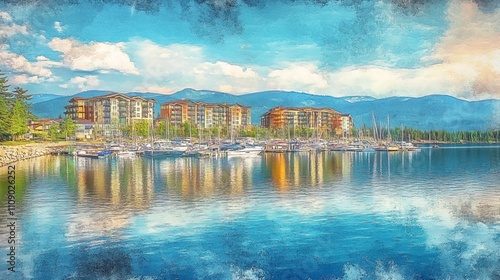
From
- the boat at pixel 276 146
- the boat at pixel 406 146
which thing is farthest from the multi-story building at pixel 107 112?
the boat at pixel 406 146

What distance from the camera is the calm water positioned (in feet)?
16.1

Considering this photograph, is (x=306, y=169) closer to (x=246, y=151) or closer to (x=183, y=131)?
(x=246, y=151)

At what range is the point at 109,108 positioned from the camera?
6.08m

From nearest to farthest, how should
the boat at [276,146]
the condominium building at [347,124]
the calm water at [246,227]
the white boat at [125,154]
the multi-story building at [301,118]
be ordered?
the calm water at [246,227] → the multi-story building at [301,118] → the condominium building at [347,124] → the white boat at [125,154] → the boat at [276,146]

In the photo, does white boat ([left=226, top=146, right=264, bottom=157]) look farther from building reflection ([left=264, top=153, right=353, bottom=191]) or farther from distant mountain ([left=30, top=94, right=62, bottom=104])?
distant mountain ([left=30, top=94, right=62, bottom=104])

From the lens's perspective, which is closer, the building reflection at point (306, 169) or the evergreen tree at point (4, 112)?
the evergreen tree at point (4, 112)

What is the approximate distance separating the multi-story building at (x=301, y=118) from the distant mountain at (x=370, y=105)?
72 millimetres

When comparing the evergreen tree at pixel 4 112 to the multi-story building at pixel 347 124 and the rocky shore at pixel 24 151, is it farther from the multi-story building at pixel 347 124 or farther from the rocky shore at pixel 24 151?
the multi-story building at pixel 347 124

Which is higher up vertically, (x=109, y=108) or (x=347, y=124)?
(x=109, y=108)

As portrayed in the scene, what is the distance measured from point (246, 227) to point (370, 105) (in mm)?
2494

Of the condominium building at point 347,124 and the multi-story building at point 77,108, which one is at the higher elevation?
the multi-story building at point 77,108

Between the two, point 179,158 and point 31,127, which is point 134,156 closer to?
point 179,158

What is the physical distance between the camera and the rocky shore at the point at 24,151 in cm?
593

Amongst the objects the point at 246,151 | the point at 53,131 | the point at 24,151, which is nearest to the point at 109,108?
the point at 53,131
